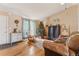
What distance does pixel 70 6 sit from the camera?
225 cm

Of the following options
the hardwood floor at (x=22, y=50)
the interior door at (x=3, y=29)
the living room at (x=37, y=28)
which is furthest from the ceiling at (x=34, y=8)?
the hardwood floor at (x=22, y=50)

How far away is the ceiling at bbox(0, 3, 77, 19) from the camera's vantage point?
2.20m

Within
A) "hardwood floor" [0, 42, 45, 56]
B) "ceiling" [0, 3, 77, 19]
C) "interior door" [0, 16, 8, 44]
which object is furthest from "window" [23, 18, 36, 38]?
"interior door" [0, 16, 8, 44]

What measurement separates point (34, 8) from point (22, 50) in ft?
3.14

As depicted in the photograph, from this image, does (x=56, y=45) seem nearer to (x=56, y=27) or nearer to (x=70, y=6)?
(x=56, y=27)

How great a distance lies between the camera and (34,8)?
92.5 inches

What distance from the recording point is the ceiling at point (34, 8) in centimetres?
220

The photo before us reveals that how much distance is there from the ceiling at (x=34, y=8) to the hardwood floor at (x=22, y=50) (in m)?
0.68

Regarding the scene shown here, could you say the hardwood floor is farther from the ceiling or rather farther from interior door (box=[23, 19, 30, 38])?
the ceiling

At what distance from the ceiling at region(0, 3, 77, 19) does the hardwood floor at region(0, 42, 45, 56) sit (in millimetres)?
677

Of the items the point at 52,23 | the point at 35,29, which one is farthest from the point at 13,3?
the point at 52,23

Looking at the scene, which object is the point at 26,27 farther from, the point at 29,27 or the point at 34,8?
the point at 34,8

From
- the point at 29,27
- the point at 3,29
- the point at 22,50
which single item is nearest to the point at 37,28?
the point at 29,27

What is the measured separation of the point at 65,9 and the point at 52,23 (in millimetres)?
436
